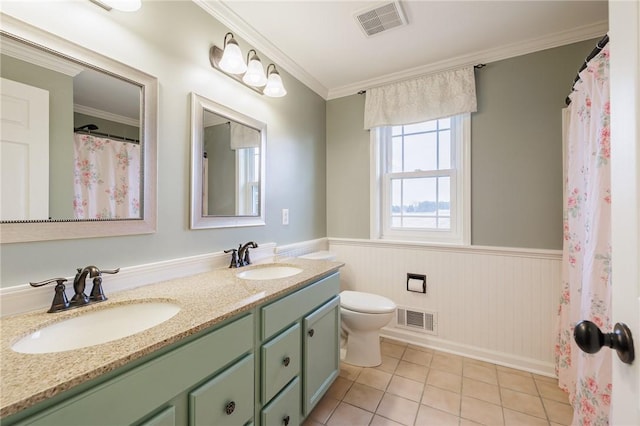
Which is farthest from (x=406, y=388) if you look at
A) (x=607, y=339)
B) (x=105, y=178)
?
(x=105, y=178)

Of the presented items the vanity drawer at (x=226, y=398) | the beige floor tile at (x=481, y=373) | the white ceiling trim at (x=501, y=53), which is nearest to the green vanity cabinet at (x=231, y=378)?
the vanity drawer at (x=226, y=398)

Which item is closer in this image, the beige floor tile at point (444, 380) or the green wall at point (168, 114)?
the green wall at point (168, 114)

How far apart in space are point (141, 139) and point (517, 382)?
2.64 meters

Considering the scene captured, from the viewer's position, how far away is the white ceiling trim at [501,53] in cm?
175

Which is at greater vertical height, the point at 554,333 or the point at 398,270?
the point at 398,270

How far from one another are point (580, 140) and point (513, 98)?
697 millimetres

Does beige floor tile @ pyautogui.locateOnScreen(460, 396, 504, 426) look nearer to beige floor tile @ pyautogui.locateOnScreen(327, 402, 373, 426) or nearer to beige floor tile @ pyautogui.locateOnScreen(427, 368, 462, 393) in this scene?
beige floor tile @ pyautogui.locateOnScreen(427, 368, 462, 393)

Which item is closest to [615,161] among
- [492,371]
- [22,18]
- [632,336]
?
[632,336]

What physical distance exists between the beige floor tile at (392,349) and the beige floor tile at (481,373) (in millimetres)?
456

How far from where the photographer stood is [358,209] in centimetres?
259

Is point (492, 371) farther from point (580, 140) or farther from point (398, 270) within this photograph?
point (580, 140)

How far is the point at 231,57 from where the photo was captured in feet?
4.85

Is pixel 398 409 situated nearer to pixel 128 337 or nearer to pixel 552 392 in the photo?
pixel 552 392

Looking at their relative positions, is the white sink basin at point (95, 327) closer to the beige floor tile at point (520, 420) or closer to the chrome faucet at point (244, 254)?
the chrome faucet at point (244, 254)
